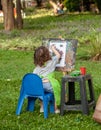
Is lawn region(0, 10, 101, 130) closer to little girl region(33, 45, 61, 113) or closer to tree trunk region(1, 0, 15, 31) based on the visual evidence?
little girl region(33, 45, 61, 113)

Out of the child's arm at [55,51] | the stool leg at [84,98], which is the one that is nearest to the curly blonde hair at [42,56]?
the child's arm at [55,51]

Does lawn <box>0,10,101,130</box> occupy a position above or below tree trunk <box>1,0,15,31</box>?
below

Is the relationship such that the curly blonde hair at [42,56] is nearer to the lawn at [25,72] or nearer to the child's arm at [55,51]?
the child's arm at [55,51]

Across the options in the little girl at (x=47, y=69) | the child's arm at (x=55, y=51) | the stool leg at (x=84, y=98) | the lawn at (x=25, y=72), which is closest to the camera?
the lawn at (x=25, y=72)

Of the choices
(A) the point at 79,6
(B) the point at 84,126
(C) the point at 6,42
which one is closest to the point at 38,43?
(C) the point at 6,42

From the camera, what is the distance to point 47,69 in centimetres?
780

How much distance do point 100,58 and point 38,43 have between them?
368 cm

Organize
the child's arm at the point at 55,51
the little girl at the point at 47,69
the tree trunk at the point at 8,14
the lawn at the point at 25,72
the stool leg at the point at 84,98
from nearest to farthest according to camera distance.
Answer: the lawn at the point at 25,72 → the stool leg at the point at 84,98 → the little girl at the point at 47,69 → the child's arm at the point at 55,51 → the tree trunk at the point at 8,14

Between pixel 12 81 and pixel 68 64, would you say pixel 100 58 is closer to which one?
pixel 12 81

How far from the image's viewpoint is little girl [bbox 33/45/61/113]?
25.1 feet

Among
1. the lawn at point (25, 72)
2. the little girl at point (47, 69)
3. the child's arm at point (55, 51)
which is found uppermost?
the child's arm at point (55, 51)

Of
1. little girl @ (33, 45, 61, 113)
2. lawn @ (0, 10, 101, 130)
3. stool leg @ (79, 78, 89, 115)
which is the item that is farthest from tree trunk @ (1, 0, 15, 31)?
stool leg @ (79, 78, 89, 115)

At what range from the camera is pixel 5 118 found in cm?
760

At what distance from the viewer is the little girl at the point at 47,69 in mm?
7652
